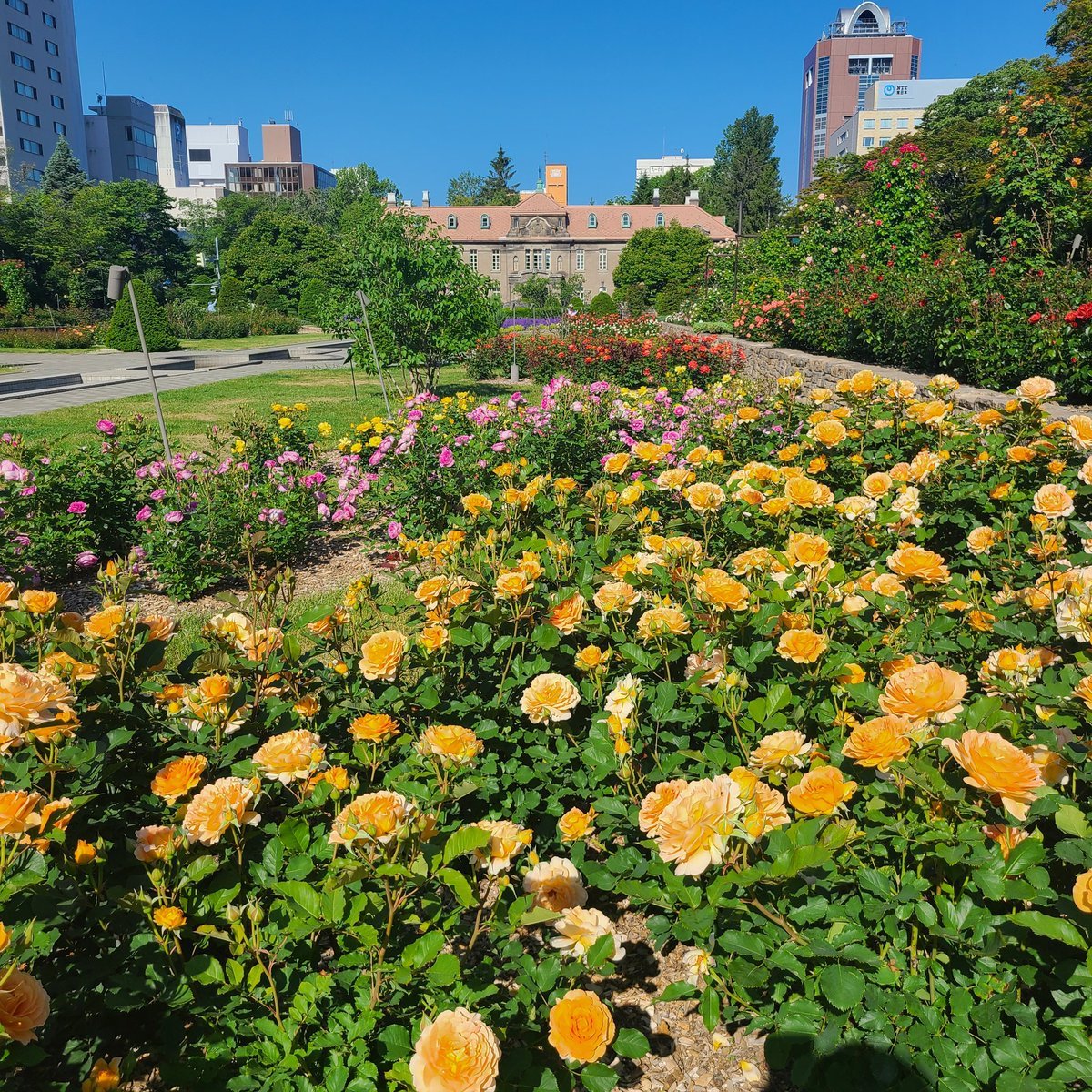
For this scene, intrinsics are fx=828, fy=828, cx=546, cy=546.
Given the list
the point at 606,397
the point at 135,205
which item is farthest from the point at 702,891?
the point at 135,205

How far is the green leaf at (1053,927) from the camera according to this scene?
3.60ft

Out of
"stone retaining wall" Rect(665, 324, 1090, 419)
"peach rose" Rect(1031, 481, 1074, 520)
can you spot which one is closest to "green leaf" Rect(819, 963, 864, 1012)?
"peach rose" Rect(1031, 481, 1074, 520)

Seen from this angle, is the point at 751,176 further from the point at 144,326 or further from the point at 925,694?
the point at 925,694

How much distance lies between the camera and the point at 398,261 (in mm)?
12219

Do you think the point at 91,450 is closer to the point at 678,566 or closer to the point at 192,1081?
the point at 678,566

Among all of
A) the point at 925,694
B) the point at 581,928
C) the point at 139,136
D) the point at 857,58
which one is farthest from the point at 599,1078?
the point at 857,58

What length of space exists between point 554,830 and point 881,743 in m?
0.88

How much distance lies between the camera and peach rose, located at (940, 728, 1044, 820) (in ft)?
3.71

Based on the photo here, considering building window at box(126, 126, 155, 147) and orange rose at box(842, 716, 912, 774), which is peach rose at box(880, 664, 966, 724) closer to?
orange rose at box(842, 716, 912, 774)

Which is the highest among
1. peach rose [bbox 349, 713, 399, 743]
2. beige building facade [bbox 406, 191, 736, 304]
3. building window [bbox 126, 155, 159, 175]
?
building window [bbox 126, 155, 159, 175]

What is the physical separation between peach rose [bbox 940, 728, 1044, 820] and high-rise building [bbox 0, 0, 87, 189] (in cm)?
6404

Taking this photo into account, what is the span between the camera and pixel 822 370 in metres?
Answer: 8.23

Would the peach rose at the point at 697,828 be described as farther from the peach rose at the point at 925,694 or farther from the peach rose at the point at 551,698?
the peach rose at the point at 551,698

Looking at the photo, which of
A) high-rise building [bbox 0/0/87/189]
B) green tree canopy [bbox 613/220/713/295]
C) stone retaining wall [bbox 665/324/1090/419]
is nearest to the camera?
stone retaining wall [bbox 665/324/1090/419]
